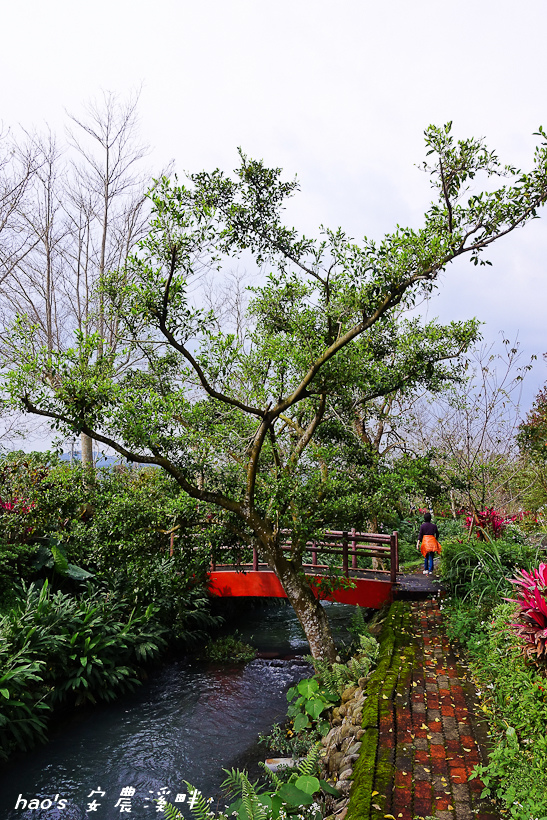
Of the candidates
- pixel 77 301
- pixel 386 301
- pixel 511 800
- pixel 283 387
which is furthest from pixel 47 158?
pixel 511 800

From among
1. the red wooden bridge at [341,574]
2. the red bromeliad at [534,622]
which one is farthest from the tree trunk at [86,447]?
the red bromeliad at [534,622]

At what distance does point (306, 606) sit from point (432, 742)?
346 centimetres

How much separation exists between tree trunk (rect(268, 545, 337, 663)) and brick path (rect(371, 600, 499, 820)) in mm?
1490

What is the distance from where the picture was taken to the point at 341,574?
29.5 ft

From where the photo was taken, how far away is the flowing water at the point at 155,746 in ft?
20.9

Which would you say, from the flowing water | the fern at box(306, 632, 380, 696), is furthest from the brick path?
the flowing water

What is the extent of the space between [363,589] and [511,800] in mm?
6764

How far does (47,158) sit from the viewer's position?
1603 cm

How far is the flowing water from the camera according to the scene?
20.9ft

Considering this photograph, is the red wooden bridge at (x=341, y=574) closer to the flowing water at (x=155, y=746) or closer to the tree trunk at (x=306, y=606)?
the tree trunk at (x=306, y=606)

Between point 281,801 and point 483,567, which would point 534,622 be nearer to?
point 281,801

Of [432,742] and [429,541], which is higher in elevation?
[429,541]

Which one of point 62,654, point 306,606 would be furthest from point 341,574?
point 62,654

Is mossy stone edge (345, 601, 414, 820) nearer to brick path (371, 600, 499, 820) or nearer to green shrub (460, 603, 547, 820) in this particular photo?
brick path (371, 600, 499, 820)
